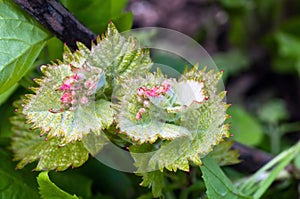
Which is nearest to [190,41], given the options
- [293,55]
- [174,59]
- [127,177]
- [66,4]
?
[293,55]

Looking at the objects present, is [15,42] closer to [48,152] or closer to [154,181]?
[48,152]

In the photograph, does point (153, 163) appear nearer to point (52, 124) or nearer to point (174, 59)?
point (52, 124)

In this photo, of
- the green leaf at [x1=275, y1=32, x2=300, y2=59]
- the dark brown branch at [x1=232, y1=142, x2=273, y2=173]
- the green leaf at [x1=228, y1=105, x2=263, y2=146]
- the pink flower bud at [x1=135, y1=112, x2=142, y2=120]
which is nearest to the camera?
the pink flower bud at [x1=135, y1=112, x2=142, y2=120]

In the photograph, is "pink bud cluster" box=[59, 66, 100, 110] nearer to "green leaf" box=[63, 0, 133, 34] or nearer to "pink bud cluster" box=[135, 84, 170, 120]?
"pink bud cluster" box=[135, 84, 170, 120]

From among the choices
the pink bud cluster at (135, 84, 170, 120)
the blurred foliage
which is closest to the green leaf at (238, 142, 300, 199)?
the blurred foliage

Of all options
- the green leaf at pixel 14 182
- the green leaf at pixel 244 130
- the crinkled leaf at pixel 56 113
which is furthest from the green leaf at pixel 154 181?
the green leaf at pixel 244 130

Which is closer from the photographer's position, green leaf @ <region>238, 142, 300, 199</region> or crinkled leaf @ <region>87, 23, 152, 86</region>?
crinkled leaf @ <region>87, 23, 152, 86</region>
